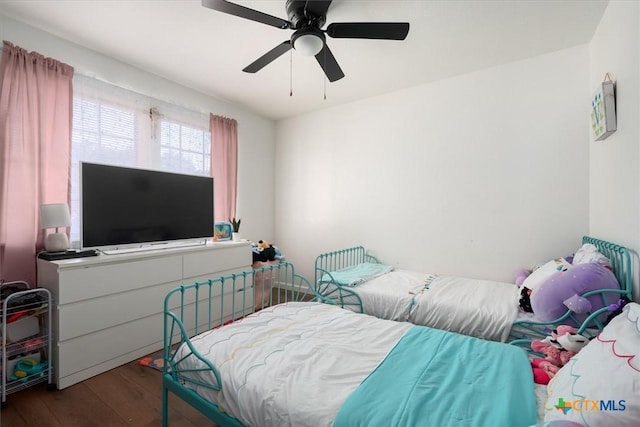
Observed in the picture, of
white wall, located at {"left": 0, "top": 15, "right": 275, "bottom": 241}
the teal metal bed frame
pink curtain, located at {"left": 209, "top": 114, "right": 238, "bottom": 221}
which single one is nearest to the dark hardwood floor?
the teal metal bed frame

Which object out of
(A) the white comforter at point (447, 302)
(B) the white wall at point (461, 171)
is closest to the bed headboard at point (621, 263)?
(A) the white comforter at point (447, 302)

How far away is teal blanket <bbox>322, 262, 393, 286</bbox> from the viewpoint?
2640 millimetres

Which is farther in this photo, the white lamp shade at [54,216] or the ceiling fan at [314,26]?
the white lamp shade at [54,216]

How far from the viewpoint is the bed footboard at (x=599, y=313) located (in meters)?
1.51

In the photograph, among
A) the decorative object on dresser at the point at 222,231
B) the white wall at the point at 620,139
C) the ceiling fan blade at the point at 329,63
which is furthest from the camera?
the decorative object on dresser at the point at 222,231

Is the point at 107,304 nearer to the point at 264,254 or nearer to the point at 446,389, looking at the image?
the point at 264,254

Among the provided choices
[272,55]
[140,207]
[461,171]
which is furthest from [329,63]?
[140,207]

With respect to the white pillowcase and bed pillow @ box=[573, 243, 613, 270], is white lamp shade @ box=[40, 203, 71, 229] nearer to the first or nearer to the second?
the white pillowcase

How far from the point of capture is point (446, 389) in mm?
1098

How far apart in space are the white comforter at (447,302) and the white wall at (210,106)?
2.09 metres

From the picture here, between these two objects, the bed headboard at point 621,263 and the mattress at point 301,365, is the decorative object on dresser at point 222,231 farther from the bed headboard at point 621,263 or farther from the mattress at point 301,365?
the bed headboard at point 621,263

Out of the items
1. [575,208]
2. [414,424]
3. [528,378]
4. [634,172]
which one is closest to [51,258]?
[414,424]

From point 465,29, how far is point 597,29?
0.98 metres

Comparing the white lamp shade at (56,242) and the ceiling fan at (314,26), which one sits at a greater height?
the ceiling fan at (314,26)
